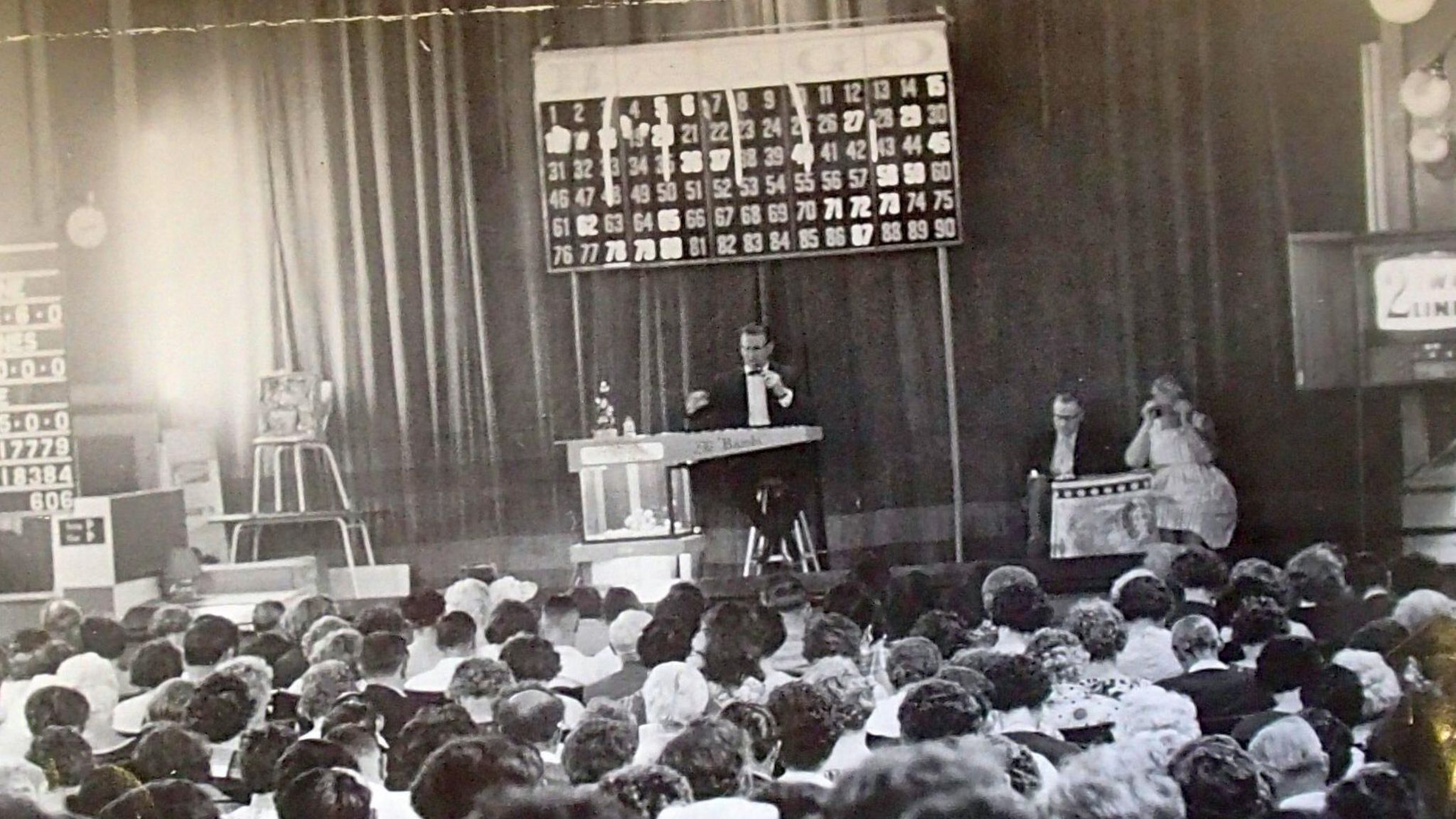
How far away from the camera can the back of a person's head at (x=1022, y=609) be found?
240 cm

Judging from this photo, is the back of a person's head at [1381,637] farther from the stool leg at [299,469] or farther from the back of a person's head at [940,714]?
the stool leg at [299,469]

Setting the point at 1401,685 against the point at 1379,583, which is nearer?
the point at 1401,685

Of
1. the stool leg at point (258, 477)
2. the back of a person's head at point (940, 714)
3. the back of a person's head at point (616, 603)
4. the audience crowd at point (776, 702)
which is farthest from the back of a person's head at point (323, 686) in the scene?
the back of a person's head at point (940, 714)

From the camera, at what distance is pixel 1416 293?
97.0 inches

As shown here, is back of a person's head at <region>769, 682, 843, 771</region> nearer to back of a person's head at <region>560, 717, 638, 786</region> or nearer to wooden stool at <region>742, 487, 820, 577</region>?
back of a person's head at <region>560, 717, 638, 786</region>

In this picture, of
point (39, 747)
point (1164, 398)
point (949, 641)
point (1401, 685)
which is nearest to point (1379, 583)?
point (1401, 685)

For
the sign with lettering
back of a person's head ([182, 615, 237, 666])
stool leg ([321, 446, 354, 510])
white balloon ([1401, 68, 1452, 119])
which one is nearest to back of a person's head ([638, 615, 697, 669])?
stool leg ([321, 446, 354, 510])

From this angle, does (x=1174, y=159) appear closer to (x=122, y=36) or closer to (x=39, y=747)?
(x=122, y=36)

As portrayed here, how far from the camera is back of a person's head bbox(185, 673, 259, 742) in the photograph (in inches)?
91.4

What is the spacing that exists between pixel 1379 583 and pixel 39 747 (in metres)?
2.18

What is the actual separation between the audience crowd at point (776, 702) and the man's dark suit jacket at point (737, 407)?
0.92 feet

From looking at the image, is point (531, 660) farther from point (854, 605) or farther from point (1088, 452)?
point (1088, 452)

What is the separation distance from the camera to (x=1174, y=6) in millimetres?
2445

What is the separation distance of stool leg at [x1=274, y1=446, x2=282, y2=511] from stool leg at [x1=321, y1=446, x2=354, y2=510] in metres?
0.08
